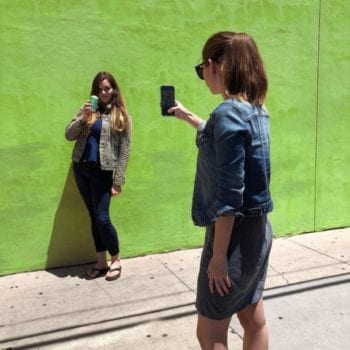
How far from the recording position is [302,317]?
360 cm

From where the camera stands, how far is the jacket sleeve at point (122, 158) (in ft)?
13.7

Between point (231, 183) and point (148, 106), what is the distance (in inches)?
109

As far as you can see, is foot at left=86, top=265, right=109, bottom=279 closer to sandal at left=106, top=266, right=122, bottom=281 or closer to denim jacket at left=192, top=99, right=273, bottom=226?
sandal at left=106, top=266, right=122, bottom=281

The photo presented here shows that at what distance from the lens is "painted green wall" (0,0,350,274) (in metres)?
4.20

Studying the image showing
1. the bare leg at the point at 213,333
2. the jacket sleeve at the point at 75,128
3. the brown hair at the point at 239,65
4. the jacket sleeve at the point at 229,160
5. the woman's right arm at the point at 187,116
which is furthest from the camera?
the jacket sleeve at the point at 75,128

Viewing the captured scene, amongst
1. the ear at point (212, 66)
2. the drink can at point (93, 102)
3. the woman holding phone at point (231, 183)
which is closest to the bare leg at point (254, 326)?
the woman holding phone at point (231, 183)

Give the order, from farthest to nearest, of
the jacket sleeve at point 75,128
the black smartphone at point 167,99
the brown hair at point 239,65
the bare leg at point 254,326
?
the jacket sleeve at point 75,128, the black smartphone at point 167,99, the bare leg at point 254,326, the brown hair at point 239,65

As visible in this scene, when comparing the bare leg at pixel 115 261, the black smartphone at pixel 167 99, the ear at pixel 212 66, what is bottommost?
the bare leg at pixel 115 261

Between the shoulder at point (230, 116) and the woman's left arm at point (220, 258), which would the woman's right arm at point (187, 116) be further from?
the woman's left arm at point (220, 258)

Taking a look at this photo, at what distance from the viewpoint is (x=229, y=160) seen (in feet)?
6.33

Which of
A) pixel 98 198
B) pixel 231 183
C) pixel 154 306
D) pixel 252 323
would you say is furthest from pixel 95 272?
pixel 231 183

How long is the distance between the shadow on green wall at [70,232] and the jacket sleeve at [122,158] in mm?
470

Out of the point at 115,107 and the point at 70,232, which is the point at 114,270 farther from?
the point at 115,107

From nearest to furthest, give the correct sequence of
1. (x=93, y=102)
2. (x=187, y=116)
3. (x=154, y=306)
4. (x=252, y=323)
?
(x=252, y=323) < (x=187, y=116) < (x=154, y=306) < (x=93, y=102)
